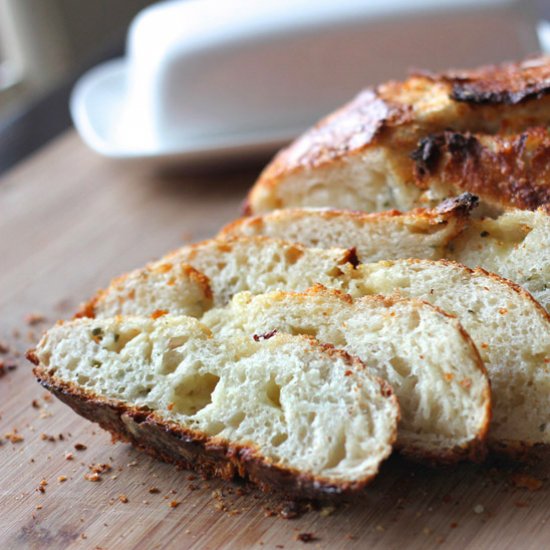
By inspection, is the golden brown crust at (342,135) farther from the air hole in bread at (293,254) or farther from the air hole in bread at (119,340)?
the air hole in bread at (119,340)

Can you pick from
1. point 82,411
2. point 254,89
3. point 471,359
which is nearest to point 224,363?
point 82,411

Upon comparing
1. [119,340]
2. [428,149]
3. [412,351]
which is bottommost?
[412,351]

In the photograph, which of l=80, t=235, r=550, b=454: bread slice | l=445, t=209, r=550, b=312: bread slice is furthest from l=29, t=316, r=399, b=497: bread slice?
l=445, t=209, r=550, b=312: bread slice

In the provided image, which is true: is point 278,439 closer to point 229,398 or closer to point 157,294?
point 229,398

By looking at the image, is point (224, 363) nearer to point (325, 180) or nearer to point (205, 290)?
point (205, 290)

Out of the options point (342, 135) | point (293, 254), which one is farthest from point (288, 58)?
point (293, 254)

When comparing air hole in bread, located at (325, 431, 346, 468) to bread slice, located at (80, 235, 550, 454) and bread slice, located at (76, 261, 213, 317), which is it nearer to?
bread slice, located at (80, 235, 550, 454)
